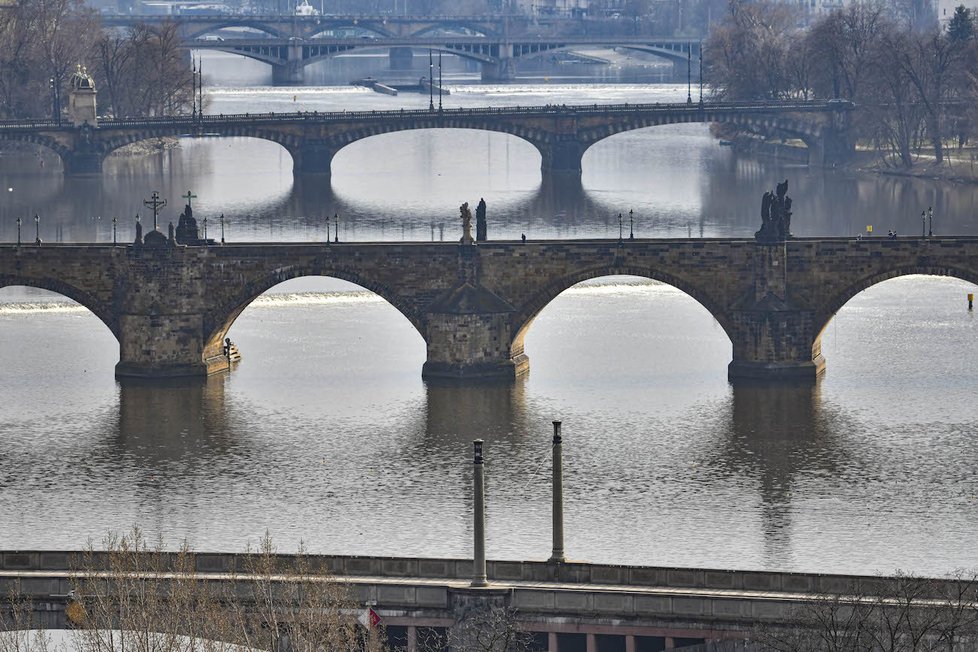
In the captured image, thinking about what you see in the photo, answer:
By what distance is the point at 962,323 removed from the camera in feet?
352

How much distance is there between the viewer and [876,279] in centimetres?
9250

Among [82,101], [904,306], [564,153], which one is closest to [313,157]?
[82,101]

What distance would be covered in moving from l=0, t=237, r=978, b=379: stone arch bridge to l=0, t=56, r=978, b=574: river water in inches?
72.4

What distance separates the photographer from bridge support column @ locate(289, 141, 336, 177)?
17975cm

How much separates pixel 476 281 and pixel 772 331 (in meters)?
11.3

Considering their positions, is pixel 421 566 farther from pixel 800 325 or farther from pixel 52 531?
pixel 800 325

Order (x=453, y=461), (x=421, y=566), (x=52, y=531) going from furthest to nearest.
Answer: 1. (x=453, y=461)
2. (x=52, y=531)
3. (x=421, y=566)

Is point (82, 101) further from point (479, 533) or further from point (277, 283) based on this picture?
point (479, 533)

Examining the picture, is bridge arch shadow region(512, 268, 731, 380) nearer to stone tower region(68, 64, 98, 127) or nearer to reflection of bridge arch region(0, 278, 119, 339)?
reflection of bridge arch region(0, 278, 119, 339)

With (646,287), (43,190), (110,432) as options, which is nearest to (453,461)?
(110,432)

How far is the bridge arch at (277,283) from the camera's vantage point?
93625 mm

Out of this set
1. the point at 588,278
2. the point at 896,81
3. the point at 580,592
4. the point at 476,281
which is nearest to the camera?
the point at 580,592

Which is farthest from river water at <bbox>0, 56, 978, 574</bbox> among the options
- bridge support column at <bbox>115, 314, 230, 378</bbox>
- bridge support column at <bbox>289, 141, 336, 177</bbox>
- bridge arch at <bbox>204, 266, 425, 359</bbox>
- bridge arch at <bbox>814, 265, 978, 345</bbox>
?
bridge support column at <bbox>289, 141, 336, 177</bbox>

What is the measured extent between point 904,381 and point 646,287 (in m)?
25.2
